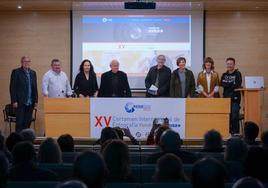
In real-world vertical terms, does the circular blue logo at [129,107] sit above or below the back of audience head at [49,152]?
above

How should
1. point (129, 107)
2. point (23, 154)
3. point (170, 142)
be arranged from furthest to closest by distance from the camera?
point (129, 107)
point (170, 142)
point (23, 154)

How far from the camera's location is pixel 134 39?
1330 cm

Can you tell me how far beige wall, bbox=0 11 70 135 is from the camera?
13.3 m

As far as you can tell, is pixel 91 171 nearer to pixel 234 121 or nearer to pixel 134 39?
pixel 234 121

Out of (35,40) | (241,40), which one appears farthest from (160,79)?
(35,40)

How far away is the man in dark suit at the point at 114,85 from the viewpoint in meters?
10.9

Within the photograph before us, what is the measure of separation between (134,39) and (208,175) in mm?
10580

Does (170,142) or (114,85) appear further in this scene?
(114,85)

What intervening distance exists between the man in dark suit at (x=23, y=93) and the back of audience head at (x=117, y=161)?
6.57 m

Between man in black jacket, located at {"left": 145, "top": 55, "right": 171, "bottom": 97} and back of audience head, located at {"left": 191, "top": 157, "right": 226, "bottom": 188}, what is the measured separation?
26.9 feet

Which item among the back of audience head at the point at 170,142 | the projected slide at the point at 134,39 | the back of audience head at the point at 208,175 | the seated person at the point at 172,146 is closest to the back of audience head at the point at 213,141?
the seated person at the point at 172,146

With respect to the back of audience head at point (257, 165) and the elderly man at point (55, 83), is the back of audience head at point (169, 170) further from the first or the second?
the elderly man at point (55, 83)

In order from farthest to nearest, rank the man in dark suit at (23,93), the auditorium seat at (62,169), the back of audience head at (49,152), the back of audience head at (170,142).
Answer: the man in dark suit at (23,93)
the back of audience head at (170,142)
the back of audience head at (49,152)
the auditorium seat at (62,169)

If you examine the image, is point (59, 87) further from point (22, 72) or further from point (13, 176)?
point (13, 176)
